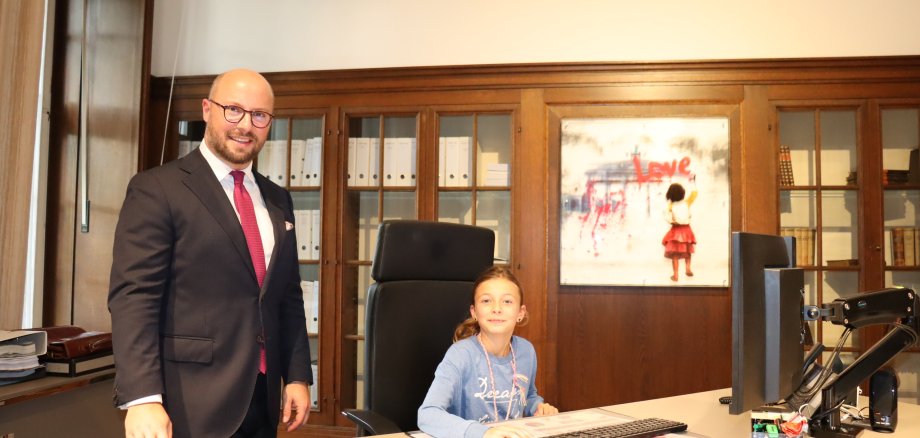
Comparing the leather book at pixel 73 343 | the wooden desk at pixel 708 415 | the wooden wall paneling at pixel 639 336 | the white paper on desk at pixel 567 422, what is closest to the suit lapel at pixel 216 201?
the white paper on desk at pixel 567 422

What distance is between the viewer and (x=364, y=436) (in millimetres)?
1817

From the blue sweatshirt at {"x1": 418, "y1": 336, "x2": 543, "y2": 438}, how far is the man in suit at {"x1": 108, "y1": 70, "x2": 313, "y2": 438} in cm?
43

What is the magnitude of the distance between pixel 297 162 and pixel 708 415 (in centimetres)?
291

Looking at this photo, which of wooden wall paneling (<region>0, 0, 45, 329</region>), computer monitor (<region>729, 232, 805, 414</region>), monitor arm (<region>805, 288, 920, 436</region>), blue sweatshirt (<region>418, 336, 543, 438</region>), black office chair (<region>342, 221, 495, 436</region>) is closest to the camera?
computer monitor (<region>729, 232, 805, 414</region>)

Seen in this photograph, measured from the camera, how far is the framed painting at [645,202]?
382cm

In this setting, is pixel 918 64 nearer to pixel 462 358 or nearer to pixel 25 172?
pixel 462 358

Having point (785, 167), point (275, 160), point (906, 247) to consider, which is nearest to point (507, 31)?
point (275, 160)

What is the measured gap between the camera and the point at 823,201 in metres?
3.83

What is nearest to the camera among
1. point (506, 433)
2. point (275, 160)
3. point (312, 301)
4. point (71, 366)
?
point (506, 433)

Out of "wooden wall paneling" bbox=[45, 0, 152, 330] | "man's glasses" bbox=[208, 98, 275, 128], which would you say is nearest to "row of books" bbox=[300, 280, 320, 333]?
"wooden wall paneling" bbox=[45, 0, 152, 330]

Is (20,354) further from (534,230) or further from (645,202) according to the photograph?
(645,202)

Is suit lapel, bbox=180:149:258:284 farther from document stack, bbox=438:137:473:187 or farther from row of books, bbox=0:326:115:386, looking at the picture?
document stack, bbox=438:137:473:187

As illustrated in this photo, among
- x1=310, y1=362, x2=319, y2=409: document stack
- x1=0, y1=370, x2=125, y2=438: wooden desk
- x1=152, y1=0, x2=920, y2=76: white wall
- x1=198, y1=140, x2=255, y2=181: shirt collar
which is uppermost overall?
x1=152, y1=0, x2=920, y2=76: white wall

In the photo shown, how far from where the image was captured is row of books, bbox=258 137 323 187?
4164 mm
